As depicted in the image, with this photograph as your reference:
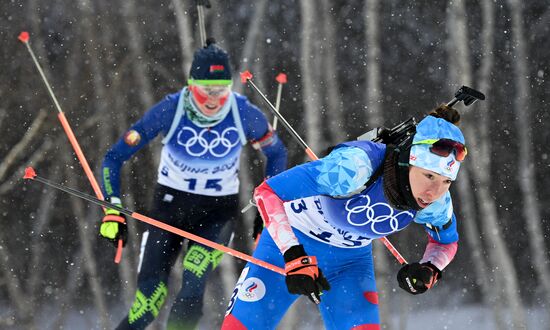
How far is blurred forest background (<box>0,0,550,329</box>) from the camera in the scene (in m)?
7.39

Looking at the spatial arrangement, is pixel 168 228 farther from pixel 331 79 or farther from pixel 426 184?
pixel 331 79

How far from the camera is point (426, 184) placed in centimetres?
303

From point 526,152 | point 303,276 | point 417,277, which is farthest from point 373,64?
point 303,276

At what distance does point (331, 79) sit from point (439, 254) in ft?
13.7

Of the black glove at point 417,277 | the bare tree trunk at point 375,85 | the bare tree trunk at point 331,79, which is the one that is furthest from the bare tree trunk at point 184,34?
the black glove at point 417,277

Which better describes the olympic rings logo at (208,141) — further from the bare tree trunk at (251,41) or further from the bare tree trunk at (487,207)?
the bare tree trunk at (487,207)

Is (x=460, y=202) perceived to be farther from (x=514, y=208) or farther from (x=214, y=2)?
(x=214, y=2)

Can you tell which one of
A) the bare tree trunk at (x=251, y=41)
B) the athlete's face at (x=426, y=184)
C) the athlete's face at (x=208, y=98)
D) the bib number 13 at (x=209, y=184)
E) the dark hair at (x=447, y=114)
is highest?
the dark hair at (x=447, y=114)

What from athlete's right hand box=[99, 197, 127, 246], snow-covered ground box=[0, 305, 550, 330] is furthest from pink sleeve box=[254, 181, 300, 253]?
snow-covered ground box=[0, 305, 550, 330]

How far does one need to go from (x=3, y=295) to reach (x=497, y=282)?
4.32 metres

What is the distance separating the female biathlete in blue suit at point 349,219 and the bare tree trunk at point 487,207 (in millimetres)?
4215

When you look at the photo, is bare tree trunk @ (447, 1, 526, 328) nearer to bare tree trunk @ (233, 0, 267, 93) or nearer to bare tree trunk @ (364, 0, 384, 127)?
bare tree trunk @ (364, 0, 384, 127)

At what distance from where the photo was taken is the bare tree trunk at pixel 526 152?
7480 millimetres

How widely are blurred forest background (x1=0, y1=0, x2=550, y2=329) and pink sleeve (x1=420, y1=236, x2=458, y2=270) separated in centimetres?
384
